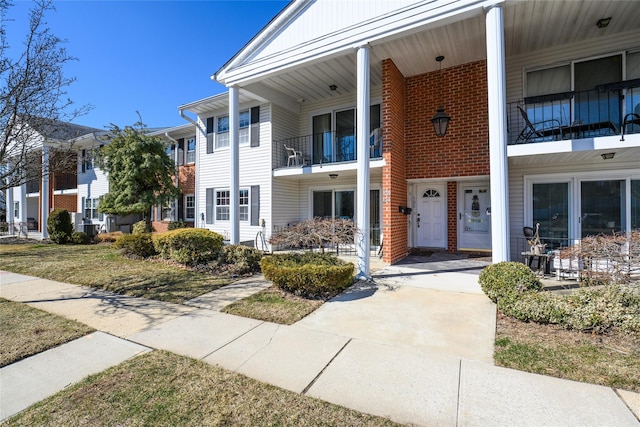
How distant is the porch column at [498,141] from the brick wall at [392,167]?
9.05 feet

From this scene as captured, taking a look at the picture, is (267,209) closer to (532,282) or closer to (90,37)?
(90,37)

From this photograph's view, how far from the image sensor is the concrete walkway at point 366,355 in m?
2.46

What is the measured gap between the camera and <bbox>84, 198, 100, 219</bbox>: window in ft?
60.4

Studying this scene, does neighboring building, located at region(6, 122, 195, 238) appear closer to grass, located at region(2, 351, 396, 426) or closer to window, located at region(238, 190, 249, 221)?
window, located at region(238, 190, 249, 221)

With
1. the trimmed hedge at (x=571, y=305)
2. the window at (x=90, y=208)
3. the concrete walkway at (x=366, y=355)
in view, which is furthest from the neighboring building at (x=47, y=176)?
the trimmed hedge at (x=571, y=305)

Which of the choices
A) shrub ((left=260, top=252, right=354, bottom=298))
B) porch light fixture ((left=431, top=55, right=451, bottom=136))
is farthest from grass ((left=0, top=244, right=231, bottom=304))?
porch light fixture ((left=431, top=55, right=451, bottom=136))

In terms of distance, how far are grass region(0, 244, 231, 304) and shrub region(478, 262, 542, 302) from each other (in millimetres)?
5210

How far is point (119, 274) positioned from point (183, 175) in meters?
9.11

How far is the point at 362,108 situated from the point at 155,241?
721cm

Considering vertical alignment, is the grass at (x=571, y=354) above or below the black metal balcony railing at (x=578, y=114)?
below

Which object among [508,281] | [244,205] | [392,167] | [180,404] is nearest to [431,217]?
→ [392,167]

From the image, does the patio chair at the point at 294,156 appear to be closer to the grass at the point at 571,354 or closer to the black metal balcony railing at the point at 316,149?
the black metal balcony railing at the point at 316,149

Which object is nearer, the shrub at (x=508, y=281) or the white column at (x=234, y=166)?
the shrub at (x=508, y=281)

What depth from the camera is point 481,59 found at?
27.0 feet
